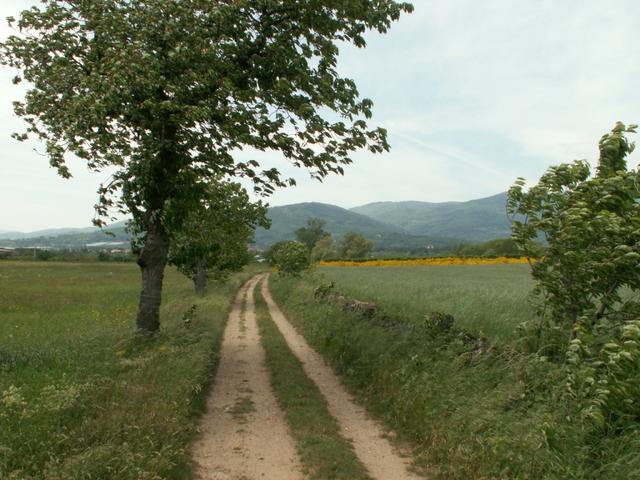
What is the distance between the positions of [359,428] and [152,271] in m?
7.92

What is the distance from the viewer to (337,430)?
9.32 m

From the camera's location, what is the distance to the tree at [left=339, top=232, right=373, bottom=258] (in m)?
130

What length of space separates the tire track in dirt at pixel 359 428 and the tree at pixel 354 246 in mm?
113703

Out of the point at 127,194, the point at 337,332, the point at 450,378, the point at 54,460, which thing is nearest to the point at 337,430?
the point at 450,378

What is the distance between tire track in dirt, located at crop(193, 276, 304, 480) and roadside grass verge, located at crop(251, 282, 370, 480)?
0.20 meters

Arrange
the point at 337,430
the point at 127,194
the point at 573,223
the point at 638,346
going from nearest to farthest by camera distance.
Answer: the point at 638,346 < the point at 573,223 < the point at 337,430 < the point at 127,194

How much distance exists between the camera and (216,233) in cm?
1778

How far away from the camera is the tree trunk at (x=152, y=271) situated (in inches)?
563

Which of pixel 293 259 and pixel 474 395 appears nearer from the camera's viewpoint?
pixel 474 395

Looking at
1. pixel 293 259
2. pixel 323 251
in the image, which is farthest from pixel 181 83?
pixel 323 251

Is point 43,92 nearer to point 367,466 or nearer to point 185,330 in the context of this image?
point 185,330

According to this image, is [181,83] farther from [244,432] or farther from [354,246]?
[354,246]

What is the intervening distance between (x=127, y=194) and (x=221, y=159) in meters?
2.73

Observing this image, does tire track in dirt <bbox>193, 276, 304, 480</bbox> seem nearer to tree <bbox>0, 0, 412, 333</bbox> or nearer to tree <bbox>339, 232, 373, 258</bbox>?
tree <bbox>0, 0, 412, 333</bbox>
